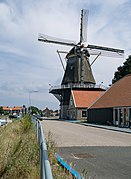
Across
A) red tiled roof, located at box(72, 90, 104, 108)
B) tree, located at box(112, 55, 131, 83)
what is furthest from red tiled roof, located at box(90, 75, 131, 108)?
tree, located at box(112, 55, 131, 83)

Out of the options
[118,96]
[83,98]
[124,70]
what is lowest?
[118,96]

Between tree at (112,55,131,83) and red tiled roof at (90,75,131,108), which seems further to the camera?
tree at (112,55,131,83)

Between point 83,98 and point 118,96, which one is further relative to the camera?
point 83,98

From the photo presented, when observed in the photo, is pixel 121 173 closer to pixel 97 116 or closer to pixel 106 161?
pixel 106 161

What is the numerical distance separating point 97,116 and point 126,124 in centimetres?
928

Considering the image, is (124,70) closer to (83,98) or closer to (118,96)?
(83,98)

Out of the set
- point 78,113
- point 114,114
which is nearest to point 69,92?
point 78,113

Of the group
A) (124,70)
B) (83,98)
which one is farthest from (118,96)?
(124,70)

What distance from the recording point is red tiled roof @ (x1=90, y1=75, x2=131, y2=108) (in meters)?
38.5

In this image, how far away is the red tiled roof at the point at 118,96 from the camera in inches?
1517

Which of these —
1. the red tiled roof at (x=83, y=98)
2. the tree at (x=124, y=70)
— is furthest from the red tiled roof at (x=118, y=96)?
the tree at (x=124, y=70)

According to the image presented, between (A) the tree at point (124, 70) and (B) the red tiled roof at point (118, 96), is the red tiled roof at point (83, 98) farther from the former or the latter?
(B) the red tiled roof at point (118, 96)

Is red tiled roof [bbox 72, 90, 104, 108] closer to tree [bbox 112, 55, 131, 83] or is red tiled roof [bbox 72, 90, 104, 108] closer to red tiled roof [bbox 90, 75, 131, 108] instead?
tree [bbox 112, 55, 131, 83]

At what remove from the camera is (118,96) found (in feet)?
136
